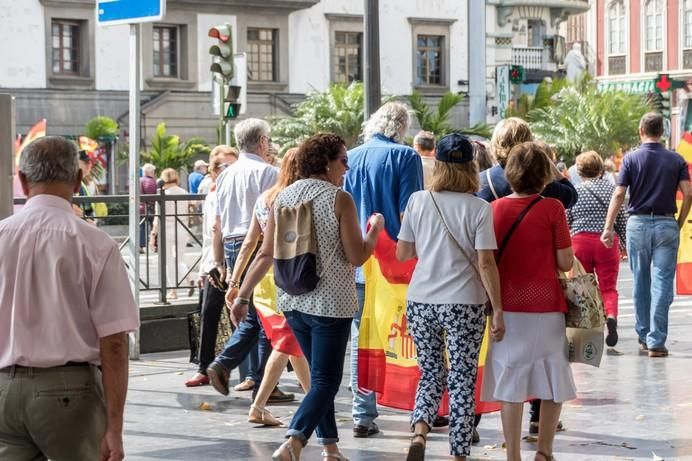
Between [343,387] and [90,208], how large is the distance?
11.7 feet

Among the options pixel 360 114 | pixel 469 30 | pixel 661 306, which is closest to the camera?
pixel 661 306

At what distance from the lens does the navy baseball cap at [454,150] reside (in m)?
7.39

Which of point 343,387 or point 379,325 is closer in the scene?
point 379,325

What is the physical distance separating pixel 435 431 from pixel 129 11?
462 centimetres

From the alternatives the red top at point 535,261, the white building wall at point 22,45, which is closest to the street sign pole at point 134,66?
the red top at point 535,261

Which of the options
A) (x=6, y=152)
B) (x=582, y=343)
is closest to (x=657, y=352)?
(x=582, y=343)

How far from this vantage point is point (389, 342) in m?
8.30

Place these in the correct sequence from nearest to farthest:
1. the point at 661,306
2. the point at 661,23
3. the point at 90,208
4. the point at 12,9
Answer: the point at 661,306 < the point at 90,208 < the point at 12,9 < the point at 661,23

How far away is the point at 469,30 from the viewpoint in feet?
174

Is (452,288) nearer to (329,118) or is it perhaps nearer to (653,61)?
(329,118)

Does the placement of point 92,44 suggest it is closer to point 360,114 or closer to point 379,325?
point 360,114

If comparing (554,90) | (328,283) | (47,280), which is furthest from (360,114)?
(47,280)

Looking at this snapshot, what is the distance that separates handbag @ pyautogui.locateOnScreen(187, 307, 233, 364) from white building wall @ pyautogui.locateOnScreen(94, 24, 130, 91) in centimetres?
3436

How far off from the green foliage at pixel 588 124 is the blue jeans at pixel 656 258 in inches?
1207
